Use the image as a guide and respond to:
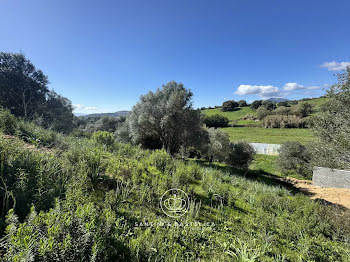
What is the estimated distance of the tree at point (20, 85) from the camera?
1628 centimetres

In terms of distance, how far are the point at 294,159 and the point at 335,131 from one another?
4.50m

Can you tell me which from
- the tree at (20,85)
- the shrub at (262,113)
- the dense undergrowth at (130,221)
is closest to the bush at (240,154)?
the dense undergrowth at (130,221)

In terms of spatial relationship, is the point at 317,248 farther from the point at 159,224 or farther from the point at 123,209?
→ the point at 123,209

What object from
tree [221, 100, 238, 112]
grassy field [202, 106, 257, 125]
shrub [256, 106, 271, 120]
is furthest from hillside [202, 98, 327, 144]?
tree [221, 100, 238, 112]

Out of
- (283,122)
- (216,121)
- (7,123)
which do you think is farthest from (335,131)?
(216,121)

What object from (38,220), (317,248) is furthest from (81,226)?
(317,248)

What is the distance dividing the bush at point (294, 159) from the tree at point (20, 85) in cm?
2464

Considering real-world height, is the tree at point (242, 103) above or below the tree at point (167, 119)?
above

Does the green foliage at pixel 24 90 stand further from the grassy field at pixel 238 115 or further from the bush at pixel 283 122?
the bush at pixel 283 122

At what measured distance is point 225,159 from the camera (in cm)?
1554

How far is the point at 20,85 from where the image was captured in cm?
1739

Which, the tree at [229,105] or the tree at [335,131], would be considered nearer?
the tree at [335,131]

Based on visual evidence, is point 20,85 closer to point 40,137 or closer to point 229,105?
point 40,137

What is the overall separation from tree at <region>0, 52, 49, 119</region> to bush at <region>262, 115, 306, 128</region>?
48762 millimetres
